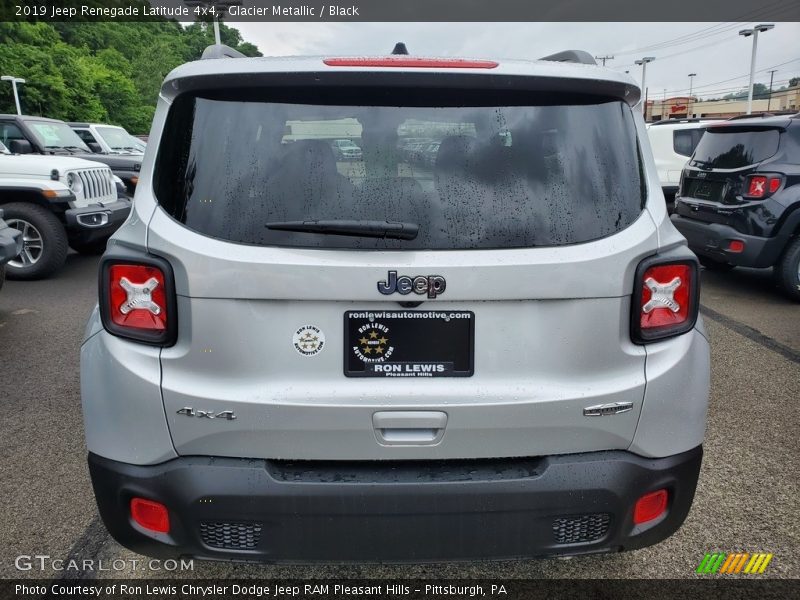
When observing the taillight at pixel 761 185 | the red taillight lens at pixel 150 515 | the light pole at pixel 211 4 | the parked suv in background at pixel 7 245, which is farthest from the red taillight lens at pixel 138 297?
the light pole at pixel 211 4

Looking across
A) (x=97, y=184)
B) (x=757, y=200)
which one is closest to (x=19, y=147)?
(x=97, y=184)

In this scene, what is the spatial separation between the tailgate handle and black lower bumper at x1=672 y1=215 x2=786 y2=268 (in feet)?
19.1

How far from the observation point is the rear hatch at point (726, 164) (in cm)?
656

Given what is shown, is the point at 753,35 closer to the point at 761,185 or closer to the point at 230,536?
the point at 761,185

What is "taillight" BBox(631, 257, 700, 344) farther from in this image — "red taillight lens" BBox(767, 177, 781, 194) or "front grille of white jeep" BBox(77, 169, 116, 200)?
"front grille of white jeep" BBox(77, 169, 116, 200)

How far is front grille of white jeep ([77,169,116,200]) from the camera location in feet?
26.4

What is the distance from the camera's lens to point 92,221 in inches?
310

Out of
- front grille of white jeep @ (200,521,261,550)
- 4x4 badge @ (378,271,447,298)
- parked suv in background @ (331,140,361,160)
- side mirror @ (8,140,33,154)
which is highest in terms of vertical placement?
parked suv in background @ (331,140,361,160)

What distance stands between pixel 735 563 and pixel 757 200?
4.97 m

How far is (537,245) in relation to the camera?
1.83 m

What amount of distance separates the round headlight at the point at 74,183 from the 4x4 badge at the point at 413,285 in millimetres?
7298

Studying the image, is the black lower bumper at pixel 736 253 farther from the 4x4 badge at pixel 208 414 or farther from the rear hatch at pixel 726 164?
the 4x4 badge at pixel 208 414

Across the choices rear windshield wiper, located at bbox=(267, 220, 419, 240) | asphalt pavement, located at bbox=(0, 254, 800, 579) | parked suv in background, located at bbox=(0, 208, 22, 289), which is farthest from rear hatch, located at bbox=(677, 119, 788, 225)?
parked suv in background, located at bbox=(0, 208, 22, 289)

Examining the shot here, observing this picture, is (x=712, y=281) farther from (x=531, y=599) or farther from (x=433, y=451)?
(x=433, y=451)
